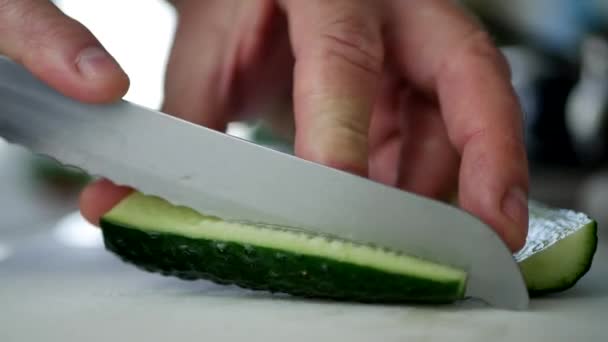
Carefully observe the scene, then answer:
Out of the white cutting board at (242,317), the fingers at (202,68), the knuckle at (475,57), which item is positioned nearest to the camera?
the white cutting board at (242,317)

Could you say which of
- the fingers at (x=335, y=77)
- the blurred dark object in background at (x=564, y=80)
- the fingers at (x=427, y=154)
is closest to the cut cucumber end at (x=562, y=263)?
the fingers at (x=335, y=77)

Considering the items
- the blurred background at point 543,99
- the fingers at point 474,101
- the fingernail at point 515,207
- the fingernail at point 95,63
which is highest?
the fingernail at point 95,63

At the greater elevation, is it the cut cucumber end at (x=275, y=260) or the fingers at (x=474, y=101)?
the fingers at (x=474, y=101)

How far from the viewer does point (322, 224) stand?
91cm

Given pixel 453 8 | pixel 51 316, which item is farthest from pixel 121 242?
pixel 453 8

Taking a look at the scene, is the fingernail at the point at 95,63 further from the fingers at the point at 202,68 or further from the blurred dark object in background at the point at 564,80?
the blurred dark object in background at the point at 564,80

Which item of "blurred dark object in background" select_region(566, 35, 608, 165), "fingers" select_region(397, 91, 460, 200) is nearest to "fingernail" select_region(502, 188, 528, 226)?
"fingers" select_region(397, 91, 460, 200)

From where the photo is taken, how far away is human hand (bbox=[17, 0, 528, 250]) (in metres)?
0.96

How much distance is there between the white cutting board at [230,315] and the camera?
2.68 feet

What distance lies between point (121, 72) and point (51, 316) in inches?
12.0

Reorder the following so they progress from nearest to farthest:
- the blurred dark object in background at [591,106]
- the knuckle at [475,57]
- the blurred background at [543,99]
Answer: the knuckle at [475,57] → the blurred background at [543,99] → the blurred dark object in background at [591,106]

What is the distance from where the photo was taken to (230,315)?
89 centimetres

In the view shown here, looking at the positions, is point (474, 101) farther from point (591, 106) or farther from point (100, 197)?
point (591, 106)

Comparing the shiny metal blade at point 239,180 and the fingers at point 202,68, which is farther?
the fingers at point 202,68
